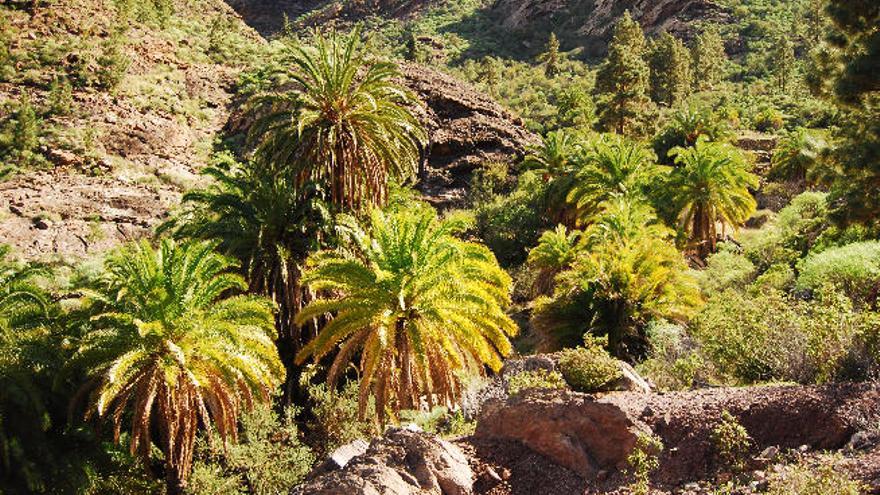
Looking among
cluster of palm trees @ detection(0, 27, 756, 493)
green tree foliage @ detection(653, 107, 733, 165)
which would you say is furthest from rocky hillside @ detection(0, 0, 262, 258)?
green tree foliage @ detection(653, 107, 733, 165)

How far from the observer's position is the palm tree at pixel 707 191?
96.5 ft

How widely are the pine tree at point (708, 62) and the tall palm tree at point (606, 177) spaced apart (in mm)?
38584

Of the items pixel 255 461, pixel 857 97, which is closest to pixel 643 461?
pixel 255 461

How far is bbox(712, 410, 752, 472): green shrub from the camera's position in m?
7.73

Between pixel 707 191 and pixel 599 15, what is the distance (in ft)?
224

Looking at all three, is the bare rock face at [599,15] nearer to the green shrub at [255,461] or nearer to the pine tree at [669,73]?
the pine tree at [669,73]

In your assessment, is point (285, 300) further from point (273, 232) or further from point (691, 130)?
point (691, 130)

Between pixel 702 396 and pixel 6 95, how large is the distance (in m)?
38.0

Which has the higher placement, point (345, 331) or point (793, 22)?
point (793, 22)

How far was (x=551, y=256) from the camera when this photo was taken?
85.5ft

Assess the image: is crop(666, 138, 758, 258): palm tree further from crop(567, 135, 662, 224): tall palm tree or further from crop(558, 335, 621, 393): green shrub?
crop(558, 335, 621, 393): green shrub

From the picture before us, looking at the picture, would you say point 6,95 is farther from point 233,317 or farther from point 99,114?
point 233,317

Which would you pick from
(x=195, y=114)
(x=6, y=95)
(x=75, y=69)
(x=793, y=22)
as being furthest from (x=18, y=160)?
(x=793, y=22)

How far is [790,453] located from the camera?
755cm
